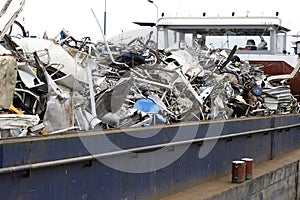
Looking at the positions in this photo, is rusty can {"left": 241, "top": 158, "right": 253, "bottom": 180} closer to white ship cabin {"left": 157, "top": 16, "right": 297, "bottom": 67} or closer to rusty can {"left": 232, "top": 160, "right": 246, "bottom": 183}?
rusty can {"left": 232, "top": 160, "right": 246, "bottom": 183}

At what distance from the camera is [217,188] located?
8.46 meters

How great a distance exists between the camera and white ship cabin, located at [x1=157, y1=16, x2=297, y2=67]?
17.2m

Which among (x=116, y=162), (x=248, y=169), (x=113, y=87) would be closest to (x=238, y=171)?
(x=248, y=169)

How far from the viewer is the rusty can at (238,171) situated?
29.3ft

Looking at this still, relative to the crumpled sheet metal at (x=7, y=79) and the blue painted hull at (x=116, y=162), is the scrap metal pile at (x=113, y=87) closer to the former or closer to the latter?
the crumpled sheet metal at (x=7, y=79)

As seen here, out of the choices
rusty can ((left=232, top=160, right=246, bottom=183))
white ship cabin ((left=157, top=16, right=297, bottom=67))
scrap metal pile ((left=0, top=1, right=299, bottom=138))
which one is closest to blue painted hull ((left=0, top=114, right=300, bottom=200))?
rusty can ((left=232, top=160, right=246, bottom=183))

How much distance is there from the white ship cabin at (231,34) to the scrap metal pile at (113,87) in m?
2.73

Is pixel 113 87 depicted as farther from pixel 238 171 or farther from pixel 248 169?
pixel 248 169

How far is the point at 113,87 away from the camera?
8.44 m

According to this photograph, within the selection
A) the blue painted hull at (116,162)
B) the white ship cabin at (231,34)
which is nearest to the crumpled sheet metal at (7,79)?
the blue painted hull at (116,162)

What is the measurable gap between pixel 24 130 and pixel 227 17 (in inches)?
459

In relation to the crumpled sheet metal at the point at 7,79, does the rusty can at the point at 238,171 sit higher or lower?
lower

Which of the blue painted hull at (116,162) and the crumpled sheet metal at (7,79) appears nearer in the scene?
the blue painted hull at (116,162)

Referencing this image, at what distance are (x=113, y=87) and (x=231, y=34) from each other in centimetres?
962
